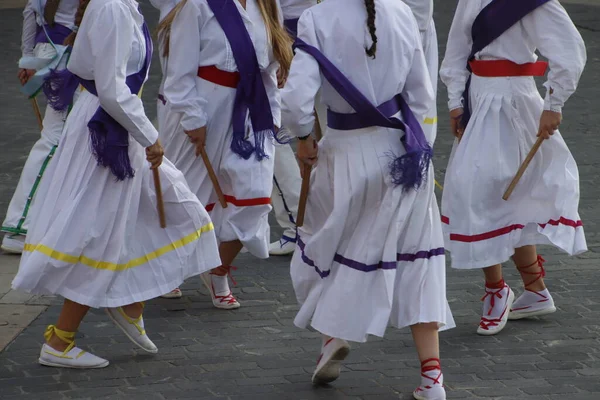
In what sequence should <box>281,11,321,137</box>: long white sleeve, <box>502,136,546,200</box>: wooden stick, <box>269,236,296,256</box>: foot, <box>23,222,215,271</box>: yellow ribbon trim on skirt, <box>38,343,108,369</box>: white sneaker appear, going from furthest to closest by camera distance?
<box>269,236,296,256</box>: foot
<box>502,136,546,200</box>: wooden stick
<box>38,343,108,369</box>: white sneaker
<box>23,222,215,271</box>: yellow ribbon trim on skirt
<box>281,11,321,137</box>: long white sleeve

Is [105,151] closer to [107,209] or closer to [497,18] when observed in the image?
[107,209]

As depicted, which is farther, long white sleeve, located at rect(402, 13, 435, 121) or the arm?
the arm

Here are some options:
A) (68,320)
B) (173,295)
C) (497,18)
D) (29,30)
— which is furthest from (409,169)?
(29,30)

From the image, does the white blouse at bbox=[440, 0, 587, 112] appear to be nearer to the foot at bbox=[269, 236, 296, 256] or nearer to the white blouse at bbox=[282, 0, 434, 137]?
the white blouse at bbox=[282, 0, 434, 137]

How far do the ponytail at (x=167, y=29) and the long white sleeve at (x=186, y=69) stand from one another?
26 mm

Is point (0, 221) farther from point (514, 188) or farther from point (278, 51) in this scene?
point (514, 188)

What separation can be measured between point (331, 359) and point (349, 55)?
49.1 inches

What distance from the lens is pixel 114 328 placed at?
19.6 ft

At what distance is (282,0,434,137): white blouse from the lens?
4.79 m

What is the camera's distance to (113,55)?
16.6ft

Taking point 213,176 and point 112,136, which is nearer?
point 112,136

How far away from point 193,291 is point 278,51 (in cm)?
141

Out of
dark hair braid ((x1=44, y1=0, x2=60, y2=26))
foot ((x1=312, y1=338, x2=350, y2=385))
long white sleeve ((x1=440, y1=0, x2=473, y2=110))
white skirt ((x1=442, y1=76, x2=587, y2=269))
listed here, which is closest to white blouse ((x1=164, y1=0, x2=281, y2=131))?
long white sleeve ((x1=440, y1=0, x2=473, y2=110))

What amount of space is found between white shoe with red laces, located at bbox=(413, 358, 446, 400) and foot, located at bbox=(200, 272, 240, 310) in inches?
62.1
